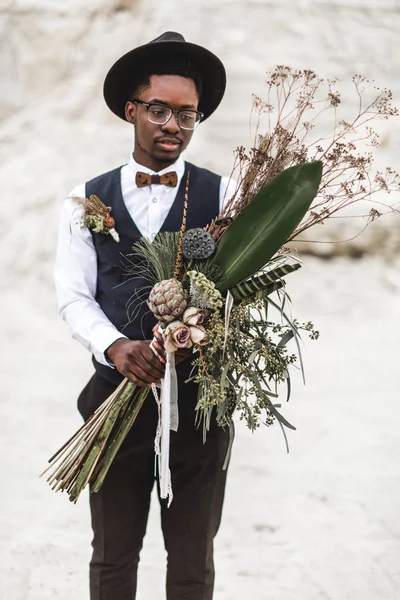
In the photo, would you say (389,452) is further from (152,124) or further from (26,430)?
(152,124)

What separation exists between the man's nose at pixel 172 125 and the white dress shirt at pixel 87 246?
0.47 ft

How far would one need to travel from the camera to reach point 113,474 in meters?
1.95

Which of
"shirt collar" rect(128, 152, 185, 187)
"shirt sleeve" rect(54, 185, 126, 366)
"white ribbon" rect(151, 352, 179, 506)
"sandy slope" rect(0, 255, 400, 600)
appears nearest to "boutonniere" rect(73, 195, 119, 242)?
"shirt sleeve" rect(54, 185, 126, 366)

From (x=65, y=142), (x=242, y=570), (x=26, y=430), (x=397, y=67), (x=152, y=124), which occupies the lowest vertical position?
(x=242, y=570)

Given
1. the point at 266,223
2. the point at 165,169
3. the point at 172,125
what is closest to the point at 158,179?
the point at 165,169

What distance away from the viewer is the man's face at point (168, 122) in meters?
1.85

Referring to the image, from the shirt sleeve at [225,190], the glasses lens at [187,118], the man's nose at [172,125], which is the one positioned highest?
the glasses lens at [187,118]

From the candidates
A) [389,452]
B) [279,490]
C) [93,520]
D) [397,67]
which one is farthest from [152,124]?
[397,67]

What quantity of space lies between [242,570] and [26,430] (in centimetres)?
174

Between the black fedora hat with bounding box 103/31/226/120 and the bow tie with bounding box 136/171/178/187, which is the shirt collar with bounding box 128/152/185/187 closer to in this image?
the bow tie with bounding box 136/171/178/187

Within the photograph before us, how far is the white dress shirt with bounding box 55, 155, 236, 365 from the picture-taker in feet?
6.25

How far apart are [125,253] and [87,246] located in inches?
3.9

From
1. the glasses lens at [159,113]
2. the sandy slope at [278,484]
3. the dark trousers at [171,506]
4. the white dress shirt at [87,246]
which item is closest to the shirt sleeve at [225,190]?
the white dress shirt at [87,246]

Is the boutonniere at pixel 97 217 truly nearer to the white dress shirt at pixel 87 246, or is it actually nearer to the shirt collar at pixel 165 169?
the white dress shirt at pixel 87 246
